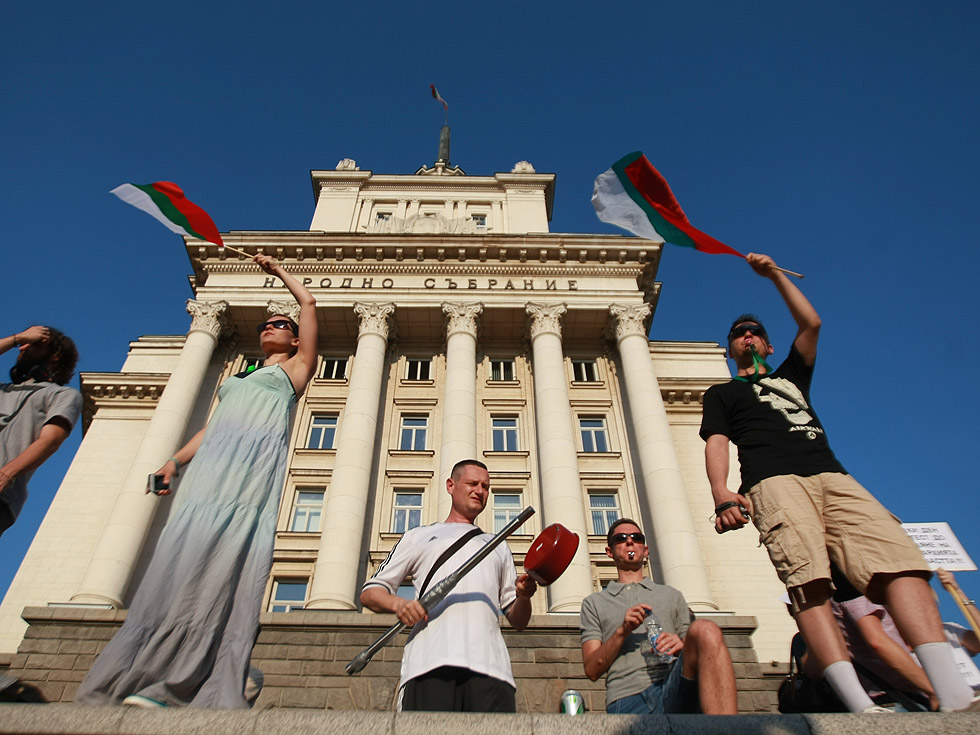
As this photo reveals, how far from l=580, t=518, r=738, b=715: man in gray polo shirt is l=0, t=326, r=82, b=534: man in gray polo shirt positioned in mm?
4203

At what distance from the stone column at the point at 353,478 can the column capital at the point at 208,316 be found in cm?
512

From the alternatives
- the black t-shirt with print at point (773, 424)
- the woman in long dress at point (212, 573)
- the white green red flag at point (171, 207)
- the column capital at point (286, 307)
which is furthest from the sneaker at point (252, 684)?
the column capital at point (286, 307)

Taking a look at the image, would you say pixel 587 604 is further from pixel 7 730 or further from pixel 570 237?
pixel 570 237

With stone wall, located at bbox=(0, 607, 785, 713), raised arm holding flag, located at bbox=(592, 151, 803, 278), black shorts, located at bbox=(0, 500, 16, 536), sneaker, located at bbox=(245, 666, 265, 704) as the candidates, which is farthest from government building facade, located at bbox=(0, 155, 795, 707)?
sneaker, located at bbox=(245, 666, 265, 704)

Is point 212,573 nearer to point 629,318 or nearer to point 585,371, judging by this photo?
point 629,318

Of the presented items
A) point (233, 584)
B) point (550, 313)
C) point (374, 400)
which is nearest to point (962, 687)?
point (233, 584)

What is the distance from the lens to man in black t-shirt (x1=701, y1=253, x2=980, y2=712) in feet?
10.2

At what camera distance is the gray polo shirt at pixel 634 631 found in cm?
412

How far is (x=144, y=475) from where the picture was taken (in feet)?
58.1

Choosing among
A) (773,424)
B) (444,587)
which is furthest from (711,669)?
(773,424)

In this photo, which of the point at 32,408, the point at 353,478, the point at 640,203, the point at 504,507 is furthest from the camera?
the point at 504,507

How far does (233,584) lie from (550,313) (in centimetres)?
2009

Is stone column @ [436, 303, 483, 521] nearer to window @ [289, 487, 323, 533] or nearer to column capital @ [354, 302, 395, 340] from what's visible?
column capital @ [354, 302, 395, 340]

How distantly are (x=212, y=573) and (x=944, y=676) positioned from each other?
3848mm
